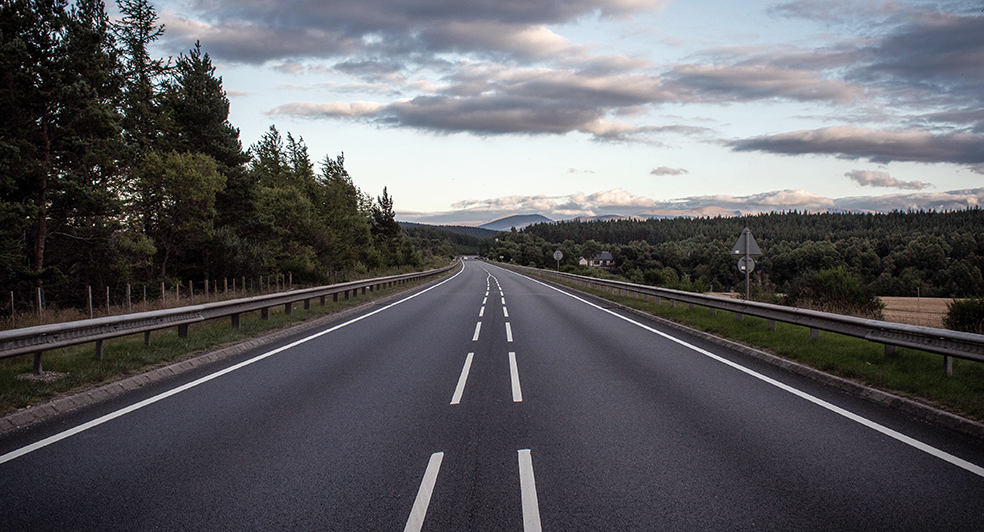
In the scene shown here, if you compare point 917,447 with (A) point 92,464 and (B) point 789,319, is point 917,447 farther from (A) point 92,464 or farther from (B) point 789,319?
(A) point 92,464

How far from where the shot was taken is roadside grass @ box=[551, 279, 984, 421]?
5.46m

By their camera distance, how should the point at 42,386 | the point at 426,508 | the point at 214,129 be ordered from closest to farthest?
the point at 426,508 < the point at 42,386 < the point at 214,129

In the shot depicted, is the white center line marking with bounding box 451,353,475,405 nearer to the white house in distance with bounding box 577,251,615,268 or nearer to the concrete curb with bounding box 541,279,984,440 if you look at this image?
the concrete curb with bounding box 541,279,984,440

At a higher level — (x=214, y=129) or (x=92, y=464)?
(x=214, y=129)

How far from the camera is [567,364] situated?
8.08 meters

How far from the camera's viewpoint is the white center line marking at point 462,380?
5.97m

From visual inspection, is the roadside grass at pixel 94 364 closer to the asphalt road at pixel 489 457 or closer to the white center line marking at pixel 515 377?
the asphalt road at pixel 489 457

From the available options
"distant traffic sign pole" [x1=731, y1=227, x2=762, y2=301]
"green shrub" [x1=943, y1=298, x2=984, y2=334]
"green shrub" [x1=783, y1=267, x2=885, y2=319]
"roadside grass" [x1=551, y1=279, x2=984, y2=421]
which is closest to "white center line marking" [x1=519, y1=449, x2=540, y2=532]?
"roadside grass" [x1=551, y1=279, x2=984, y2=421]

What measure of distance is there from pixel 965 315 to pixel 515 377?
37.9 ft


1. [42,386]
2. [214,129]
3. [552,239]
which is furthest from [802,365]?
[552,239]

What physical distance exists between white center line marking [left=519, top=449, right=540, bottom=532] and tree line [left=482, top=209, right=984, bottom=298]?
1456 centimetres

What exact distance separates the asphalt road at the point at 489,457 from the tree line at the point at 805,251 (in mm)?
12023

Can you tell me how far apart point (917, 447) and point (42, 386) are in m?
9.03

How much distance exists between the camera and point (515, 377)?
7.15m
